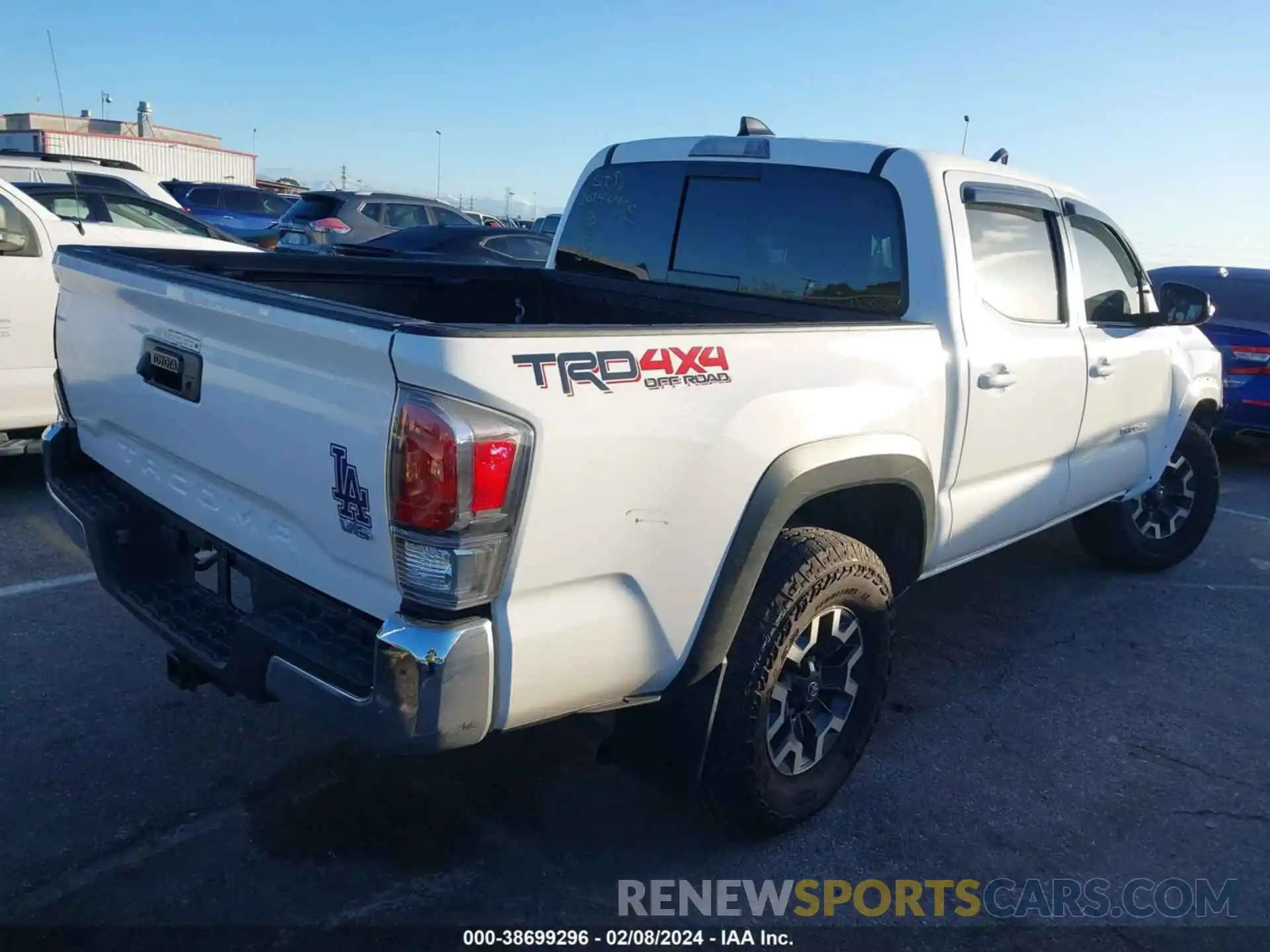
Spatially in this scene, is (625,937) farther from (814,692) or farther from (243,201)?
(243,201)

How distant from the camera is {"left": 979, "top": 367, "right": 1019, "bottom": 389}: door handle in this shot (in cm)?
357

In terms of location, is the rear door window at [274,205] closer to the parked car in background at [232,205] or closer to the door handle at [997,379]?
the parked car in background at [232,205]

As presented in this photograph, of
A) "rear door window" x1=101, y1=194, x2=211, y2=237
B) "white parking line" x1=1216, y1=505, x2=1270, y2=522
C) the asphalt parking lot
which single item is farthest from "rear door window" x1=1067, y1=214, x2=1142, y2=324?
"rear door window" x1=101, y1=194, x2=211, y2=237

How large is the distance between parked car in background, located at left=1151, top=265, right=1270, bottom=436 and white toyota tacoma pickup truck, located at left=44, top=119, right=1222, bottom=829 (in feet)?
13.8

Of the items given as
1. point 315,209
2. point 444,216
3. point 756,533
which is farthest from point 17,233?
point 444,216

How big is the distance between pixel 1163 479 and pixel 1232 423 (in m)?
3.24

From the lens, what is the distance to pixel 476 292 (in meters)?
4.43

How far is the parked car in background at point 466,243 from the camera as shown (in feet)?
37.2

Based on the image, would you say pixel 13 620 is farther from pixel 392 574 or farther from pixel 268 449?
pixel 392 574

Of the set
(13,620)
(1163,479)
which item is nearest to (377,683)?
(13,620)

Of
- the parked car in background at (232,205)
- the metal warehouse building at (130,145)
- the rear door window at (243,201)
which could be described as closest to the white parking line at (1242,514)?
the parked car in background at (232,205)

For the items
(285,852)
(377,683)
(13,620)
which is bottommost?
(13,620)

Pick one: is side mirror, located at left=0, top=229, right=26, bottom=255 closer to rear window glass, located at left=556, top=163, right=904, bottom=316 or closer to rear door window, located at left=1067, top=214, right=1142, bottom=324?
rear window glass, located at left=556, top=163, right=904, bottom=316

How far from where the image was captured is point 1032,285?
4.00 meters
